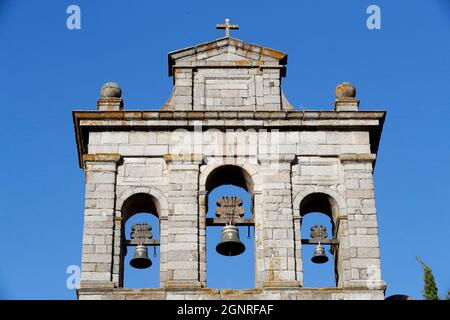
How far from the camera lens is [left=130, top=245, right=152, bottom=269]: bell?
37938 millimetres

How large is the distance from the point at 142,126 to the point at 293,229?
157 inches

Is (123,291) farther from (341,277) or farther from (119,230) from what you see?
(341,277)

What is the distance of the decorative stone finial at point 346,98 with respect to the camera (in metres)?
39.4

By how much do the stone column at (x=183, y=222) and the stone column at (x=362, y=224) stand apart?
3.07 m

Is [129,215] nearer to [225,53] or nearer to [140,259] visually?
[140,259]

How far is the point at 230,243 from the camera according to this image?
37.7 meters

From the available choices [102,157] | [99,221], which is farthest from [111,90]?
[99,221]

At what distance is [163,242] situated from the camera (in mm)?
37531

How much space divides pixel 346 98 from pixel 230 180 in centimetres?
308

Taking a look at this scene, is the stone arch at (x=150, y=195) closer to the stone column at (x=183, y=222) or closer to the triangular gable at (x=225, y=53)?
the stone column at (x=183, y=222)

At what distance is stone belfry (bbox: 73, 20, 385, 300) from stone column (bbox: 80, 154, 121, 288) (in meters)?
0.02

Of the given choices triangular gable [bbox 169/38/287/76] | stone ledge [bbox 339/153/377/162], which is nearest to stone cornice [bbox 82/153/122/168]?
triangular gable [bbox 169/38/287/76]
